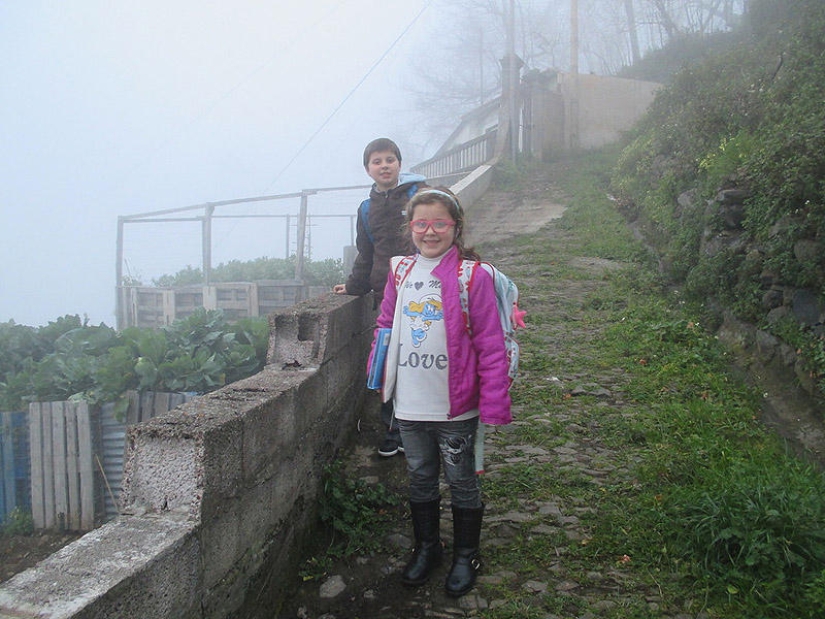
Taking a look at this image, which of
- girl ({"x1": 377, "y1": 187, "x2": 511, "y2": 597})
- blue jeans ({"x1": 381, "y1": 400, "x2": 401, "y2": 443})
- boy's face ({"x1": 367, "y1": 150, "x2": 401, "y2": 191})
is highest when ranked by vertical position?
boy's face ({"x1": 367, "y1": 150, "x2": 401, "y2": 191})

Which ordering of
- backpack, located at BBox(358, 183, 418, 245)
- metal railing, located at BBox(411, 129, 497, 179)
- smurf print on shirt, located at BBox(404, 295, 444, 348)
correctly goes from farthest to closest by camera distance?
metal railing, located at BBox(411, 129, 497, 179) < backpack, located at BBox(358, 183, 418, 245) < smurf print on shirt, located at BBox(404, 295, 444, 348)

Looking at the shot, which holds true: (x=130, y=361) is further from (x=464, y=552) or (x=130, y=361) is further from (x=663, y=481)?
(x=663, y=481)

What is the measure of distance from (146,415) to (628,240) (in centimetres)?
705

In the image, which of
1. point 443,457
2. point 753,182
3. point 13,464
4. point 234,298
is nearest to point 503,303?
point 443,457

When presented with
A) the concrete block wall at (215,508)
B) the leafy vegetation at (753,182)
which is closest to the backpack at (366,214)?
the concrete block wall at (215,508)

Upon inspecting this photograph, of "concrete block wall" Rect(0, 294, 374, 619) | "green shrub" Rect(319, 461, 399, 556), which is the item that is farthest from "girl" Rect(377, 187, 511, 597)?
"concrete block wall" Rect(0, 294, 374, 619)

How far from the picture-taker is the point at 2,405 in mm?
6844

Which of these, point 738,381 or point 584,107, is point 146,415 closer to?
point 738,381

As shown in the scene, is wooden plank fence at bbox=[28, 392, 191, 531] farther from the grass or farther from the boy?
the grass

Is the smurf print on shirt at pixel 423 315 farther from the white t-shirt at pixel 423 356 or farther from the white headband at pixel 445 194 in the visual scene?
the white headband at pixel 445 194

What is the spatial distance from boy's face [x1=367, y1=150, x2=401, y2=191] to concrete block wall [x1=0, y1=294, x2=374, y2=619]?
82cm

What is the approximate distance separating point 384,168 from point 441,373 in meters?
1.42

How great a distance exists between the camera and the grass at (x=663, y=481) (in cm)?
259

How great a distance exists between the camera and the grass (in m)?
2.59
